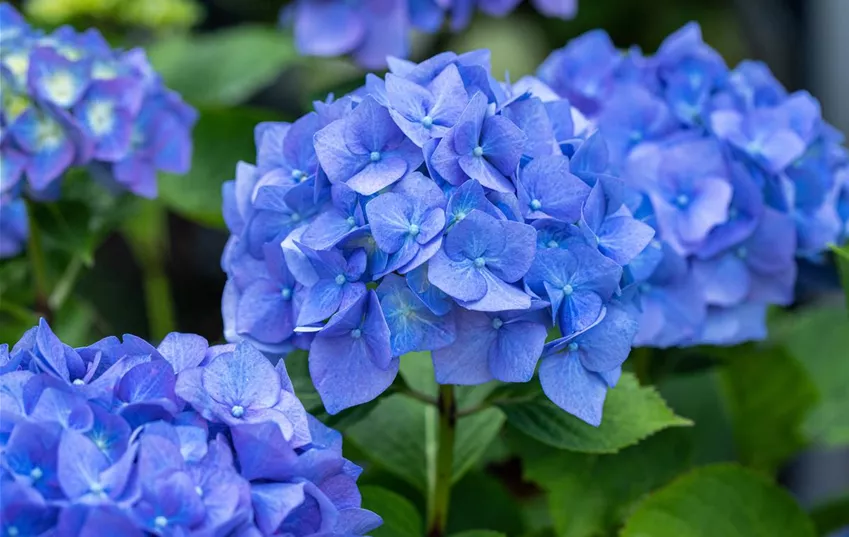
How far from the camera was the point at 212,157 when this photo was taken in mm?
1011

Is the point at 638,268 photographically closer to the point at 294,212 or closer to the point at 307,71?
the point at 294,212

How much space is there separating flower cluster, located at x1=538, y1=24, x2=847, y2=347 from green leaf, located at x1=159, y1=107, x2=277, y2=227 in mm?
340

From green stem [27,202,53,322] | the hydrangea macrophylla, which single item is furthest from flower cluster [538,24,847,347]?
green stem [27,202,53,322]

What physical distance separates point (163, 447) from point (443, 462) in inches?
9.7

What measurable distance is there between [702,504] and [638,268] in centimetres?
20

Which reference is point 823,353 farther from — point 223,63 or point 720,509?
point 223,63

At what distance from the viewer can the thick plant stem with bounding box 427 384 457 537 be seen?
2.06 feet

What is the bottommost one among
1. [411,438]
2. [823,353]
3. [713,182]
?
[823,353]

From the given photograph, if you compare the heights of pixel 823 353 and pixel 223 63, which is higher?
pixel 223 63

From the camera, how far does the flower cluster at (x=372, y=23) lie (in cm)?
90

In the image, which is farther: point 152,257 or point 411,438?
point 152,257

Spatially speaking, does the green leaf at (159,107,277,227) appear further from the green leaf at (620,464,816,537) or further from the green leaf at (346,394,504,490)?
the green leaf at (620,464,816,537)

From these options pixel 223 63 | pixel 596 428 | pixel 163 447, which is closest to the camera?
pixel 163 447

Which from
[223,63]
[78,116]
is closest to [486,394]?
[78,116]
